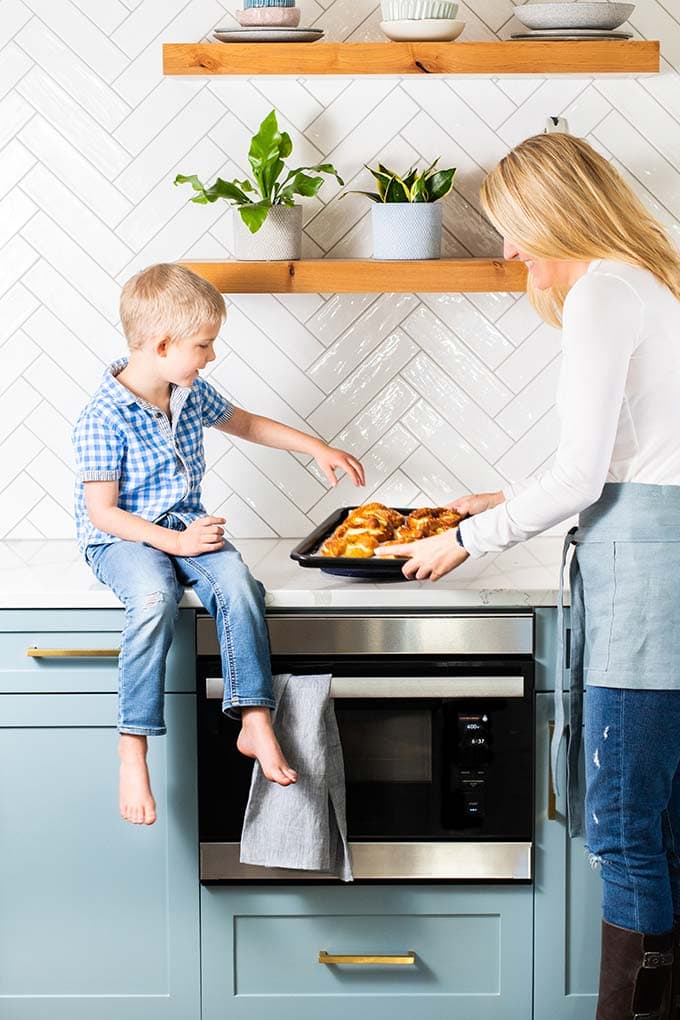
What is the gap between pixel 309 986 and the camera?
2.56 meters

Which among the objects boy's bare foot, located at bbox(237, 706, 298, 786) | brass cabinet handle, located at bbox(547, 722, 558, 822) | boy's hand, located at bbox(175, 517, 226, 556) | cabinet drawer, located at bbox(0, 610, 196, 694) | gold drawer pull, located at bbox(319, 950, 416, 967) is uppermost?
boy's hand, located at bbox(175, 517, 226, 556)

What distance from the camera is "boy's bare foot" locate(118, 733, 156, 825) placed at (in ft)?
7.69

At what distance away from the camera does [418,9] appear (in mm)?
2670

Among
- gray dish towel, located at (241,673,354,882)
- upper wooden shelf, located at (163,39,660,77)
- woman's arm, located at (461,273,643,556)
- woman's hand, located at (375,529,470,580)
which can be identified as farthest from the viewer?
upper wooden shelf, located at (163,39,660,77)

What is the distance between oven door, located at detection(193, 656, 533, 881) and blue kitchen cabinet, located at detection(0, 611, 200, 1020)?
7cm

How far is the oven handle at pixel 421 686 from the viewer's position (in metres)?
2.47

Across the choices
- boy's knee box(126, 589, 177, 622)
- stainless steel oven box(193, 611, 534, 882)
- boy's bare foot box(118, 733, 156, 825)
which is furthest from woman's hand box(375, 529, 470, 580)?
boy's bare foot box(118, 733, 156, 825)

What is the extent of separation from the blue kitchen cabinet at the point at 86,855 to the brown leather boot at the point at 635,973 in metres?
0.79

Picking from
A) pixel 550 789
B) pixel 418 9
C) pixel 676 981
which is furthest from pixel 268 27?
pixel 676 981

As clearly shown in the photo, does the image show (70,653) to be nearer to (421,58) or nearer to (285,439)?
(285,439)

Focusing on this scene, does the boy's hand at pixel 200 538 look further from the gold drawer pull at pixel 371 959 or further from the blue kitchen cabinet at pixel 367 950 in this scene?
the gold drawer pull at pixel 371 959

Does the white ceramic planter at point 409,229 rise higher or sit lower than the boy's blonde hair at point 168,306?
higher

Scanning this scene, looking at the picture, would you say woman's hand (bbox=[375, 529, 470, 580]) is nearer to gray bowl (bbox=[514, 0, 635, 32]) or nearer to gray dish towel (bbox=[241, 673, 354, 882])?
gray dish towel (bbox=[241, 673, 354, 882])

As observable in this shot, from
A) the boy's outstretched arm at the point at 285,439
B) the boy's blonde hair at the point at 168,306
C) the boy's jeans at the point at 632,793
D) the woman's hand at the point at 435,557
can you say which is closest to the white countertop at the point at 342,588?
the woman's hand at the point at 435,557
